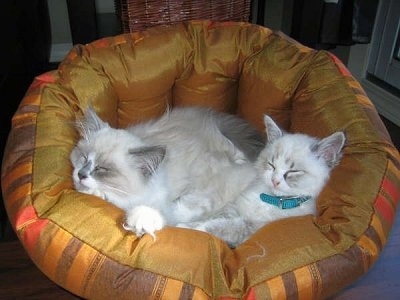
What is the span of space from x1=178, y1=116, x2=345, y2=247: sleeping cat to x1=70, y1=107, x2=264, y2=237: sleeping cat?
74 mm

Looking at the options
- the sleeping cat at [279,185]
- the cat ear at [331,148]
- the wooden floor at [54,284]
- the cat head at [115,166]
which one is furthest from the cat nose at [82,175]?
the cat ear at [331,148]

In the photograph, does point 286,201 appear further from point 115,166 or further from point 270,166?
point 115,166

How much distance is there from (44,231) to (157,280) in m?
0.34

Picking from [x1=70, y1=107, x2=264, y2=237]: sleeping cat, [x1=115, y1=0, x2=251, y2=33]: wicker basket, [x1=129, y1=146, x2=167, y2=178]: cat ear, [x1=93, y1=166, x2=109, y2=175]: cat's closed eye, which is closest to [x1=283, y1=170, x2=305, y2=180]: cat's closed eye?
[x1=70, y1=107, x2=264, y2=237]: sleeping cat

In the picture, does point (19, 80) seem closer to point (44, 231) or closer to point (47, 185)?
point (47, 185)

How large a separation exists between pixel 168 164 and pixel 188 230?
1.10ft

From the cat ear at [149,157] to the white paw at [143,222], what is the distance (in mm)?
148

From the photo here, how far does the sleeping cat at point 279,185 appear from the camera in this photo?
4.49 ft

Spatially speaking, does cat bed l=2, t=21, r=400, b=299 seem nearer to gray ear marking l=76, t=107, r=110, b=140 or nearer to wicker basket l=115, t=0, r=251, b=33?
gray ear marking l=76, t=107, r=110, b=140

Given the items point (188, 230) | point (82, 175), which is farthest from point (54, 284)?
point (188, 230)

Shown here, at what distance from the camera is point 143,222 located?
3.93 feet

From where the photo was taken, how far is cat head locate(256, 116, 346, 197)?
136 centimetres

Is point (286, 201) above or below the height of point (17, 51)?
below

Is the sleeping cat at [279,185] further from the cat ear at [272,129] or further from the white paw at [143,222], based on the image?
Answer: the white paw at [143,222]
